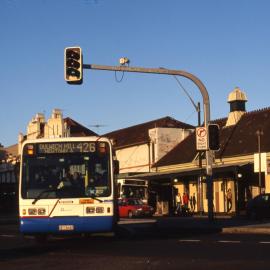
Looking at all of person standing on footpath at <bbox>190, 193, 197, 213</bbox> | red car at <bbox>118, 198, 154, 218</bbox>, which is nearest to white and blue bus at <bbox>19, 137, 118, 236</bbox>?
red car at <bbox>118, 198, 154, 218</bbox>

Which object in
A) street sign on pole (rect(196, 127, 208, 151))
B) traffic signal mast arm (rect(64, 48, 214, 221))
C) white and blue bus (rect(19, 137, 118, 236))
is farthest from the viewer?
street sign on pole (rect(196, 127, 208, 151))

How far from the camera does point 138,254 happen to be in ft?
47.8

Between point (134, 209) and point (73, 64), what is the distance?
24783 mm

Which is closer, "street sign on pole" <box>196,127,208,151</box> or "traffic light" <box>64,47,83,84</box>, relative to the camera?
"traffic light" <box>64,47,83,84</box>

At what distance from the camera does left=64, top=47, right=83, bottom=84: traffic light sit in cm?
2195

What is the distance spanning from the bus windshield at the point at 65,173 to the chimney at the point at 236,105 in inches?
1376

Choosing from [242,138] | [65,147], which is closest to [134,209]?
[242,138]

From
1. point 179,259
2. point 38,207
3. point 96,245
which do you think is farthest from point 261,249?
point 38,207

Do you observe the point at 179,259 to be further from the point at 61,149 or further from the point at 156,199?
the point at 156,199

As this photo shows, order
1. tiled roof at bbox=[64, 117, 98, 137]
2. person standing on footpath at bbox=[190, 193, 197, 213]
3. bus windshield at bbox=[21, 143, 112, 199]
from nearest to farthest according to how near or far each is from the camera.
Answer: bus windshield at bbox=[21, 143, 112, 199] < person standing on footpath at bbox=[190, 193, 197, 213] < tiled roof at bbox=[64, 117, 98, 137]

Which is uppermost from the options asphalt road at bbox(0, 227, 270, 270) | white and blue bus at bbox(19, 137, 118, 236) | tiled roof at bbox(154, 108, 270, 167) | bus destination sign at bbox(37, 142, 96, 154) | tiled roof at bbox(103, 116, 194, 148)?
tiled roof at bbox(103, 116, 194, 148)

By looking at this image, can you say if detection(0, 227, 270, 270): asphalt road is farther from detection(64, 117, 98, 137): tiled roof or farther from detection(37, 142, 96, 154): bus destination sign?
detection(64, 117, 98, 137): tiled roof

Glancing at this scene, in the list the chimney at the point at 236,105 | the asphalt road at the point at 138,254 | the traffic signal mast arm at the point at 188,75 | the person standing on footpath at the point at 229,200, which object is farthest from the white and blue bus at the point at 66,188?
the chimney at the point at 236,105

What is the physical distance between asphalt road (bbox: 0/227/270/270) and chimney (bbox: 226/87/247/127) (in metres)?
33.8
